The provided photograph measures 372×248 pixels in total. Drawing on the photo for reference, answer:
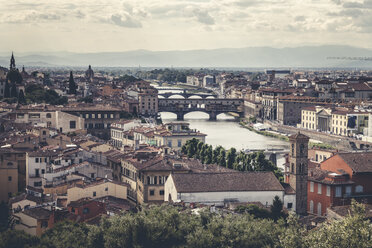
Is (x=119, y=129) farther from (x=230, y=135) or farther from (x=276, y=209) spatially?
(x=276, y=209)

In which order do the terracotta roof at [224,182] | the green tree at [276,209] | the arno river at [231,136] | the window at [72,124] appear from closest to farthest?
the green tree at [276,209] → the terracotta roof at [224,182] → the window at [72,124] → the arno river at [231,136]

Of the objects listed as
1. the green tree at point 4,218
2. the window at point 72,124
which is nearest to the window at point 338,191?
the green tree at point 4,218

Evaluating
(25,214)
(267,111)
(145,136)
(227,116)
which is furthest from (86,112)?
(227,116)

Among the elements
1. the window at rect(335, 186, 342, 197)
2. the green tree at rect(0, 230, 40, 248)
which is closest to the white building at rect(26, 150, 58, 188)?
the green tree at rect(0, 230, 40, 248)

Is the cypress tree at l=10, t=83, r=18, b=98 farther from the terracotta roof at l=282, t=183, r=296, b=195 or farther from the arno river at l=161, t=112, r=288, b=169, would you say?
the terracotta roof at l=282, t=183, r=296, b=195

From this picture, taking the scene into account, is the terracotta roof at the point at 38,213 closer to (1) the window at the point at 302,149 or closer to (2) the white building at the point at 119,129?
(1) the window at the point at 302,149

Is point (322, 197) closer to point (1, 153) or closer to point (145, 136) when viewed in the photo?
point (1, 153)
